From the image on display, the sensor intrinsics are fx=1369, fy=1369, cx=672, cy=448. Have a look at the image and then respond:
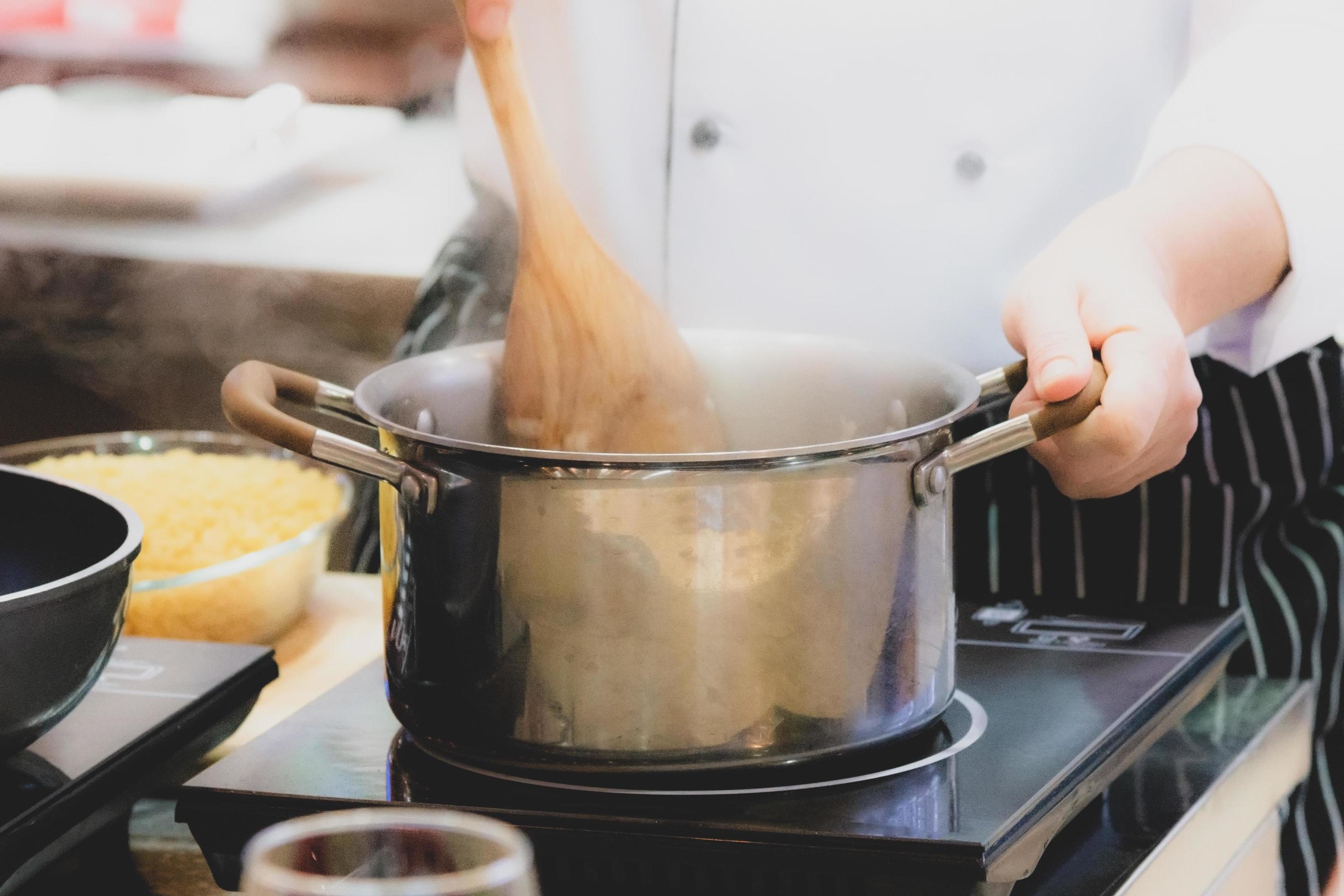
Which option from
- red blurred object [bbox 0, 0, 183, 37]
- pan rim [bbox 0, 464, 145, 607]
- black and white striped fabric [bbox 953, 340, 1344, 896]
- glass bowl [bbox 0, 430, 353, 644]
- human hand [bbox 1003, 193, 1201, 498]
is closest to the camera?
pan rim [bbox 0, 464, 145, 607]

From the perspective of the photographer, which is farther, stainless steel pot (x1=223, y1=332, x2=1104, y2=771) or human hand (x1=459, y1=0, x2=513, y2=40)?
human hand (x1=459, y1=0, x2=513, y2=40)

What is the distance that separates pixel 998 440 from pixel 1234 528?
19.2 inches

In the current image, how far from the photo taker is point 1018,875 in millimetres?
525

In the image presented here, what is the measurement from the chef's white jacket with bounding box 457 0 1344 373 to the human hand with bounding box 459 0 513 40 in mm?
345

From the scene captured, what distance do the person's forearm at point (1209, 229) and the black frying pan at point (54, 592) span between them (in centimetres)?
59

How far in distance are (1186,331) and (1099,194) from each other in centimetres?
22

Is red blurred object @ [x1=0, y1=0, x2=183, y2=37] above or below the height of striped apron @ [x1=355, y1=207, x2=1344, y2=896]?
above

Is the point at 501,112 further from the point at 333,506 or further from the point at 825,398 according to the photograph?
the point at 333,506

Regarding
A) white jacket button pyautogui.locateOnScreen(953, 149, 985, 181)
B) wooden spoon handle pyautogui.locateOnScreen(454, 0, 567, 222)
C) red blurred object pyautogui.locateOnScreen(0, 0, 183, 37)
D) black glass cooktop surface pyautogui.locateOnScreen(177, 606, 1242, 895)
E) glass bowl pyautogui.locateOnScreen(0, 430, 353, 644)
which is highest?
red blurred object pyautogui.locateOnScreen(0, 0, 183, 37)

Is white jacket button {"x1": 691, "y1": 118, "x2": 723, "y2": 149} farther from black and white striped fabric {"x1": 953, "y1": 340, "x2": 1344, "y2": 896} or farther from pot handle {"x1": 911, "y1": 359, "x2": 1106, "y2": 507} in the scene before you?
pot handle {"x1": 911, "y1": 359, "x2": 1106, "y2": 507}

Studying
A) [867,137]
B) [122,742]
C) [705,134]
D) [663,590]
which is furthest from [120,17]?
[663,590]

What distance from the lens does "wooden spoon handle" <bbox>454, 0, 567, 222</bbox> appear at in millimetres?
705

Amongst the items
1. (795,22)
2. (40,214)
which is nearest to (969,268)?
(795,22)

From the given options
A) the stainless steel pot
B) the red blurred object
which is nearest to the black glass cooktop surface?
the stainless steel pot
